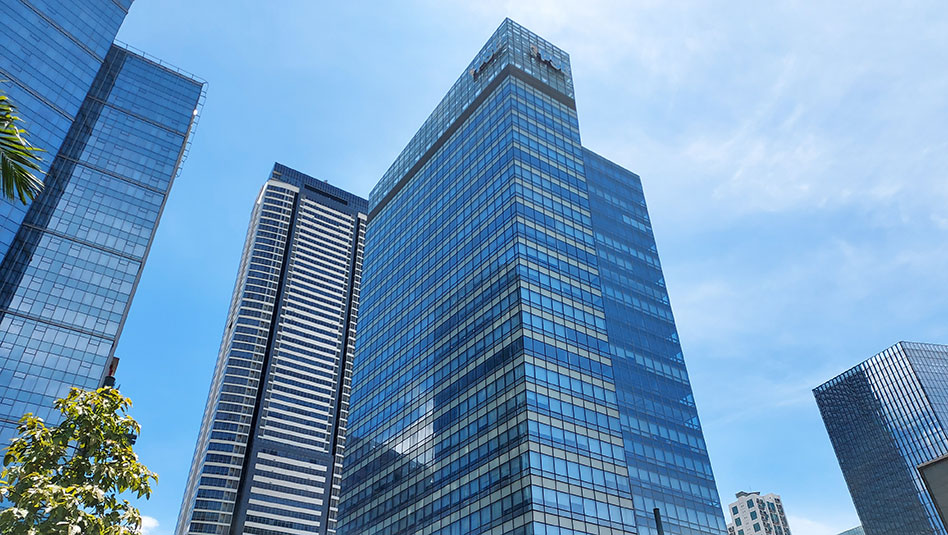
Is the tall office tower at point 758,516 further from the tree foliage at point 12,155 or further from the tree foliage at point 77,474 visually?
the tree foliage at point 12,155

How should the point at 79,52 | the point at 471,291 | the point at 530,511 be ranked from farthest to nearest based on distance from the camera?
the point at 79,52
the point at 471,291
the point at 530,511

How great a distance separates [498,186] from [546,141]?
11.4 metres

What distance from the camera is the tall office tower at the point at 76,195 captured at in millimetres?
102500

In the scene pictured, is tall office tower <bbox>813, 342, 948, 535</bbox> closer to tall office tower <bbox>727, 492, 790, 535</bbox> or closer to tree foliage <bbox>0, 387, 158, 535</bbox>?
tall office tower <bbox>727, 492, 790, 535</bbox>

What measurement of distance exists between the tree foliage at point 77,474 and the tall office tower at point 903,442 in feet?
694

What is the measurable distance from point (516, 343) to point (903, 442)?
177m

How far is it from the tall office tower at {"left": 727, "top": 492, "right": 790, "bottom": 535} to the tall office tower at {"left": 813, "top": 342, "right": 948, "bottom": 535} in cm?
4042

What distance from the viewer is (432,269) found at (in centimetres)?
9312

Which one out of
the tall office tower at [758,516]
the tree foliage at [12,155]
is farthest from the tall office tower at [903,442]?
the tree foliage at [12,155]

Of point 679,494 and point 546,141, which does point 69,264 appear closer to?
point 546,141

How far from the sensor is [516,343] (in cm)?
6788

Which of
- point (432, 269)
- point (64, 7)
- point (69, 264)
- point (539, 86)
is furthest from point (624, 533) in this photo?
point (64, 7)

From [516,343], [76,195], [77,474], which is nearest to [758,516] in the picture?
[516,343]

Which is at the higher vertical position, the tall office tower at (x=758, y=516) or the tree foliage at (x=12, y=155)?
the tall office tower at (x=758, y=516)
